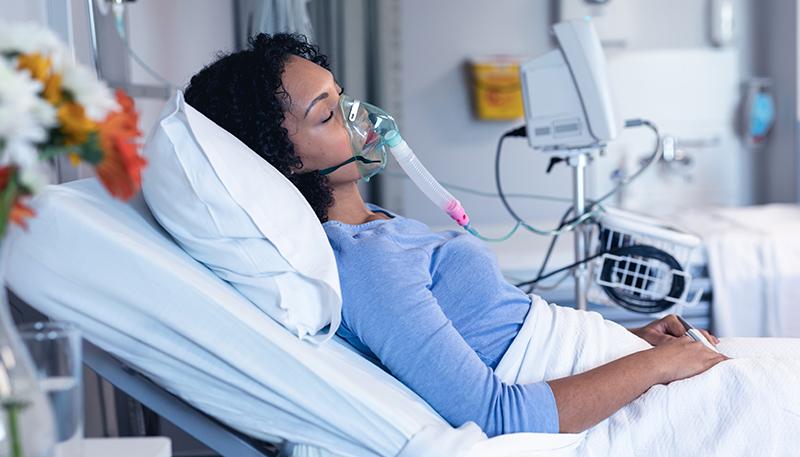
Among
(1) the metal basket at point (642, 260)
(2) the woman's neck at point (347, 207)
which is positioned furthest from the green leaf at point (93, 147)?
(1) the metal basket at point (642, 260)

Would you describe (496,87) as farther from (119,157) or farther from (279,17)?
(119,157)

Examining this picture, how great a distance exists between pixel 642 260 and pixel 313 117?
88 cm

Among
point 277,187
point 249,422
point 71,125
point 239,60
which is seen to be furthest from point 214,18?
point 71,125

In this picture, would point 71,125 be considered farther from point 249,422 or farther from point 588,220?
point 588,220

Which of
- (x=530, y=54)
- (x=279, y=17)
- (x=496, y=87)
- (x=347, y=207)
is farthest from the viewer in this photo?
(x=530, y=54)

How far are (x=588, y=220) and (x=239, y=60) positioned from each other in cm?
96

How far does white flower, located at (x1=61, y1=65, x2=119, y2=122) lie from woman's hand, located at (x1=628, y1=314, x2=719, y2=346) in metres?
1.20

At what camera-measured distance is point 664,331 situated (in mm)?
1587

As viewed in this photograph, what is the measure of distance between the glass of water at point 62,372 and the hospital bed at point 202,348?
37cm

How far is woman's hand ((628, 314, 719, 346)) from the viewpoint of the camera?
1.54 metres

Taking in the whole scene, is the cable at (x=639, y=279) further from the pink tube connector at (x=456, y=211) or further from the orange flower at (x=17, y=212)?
the orange flower at (x=17, y=212)

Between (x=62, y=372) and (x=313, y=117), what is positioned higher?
(x=313, y=117)

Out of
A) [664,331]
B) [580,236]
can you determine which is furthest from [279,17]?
[664,331]

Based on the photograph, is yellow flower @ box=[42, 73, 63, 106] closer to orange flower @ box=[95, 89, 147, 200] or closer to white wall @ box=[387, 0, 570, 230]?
orange flower @ box=[95, 89, 147, 200]
